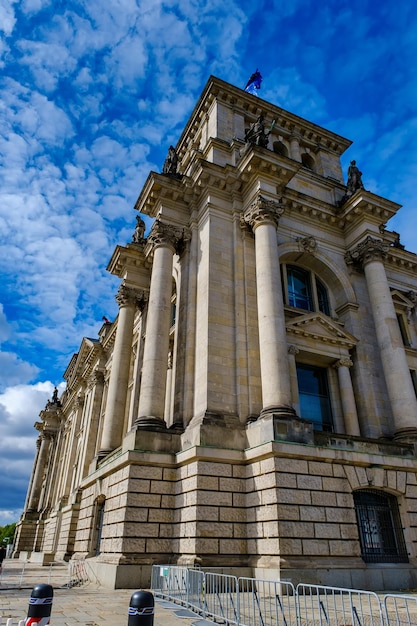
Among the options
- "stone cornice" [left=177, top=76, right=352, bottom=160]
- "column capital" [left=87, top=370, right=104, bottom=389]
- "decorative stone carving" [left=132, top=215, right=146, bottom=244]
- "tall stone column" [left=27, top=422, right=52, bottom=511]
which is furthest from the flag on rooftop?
"tall stone column" [left=27, top=422, right=52, bottom=511]

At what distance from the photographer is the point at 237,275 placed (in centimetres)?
2200

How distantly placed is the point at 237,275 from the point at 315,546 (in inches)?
478

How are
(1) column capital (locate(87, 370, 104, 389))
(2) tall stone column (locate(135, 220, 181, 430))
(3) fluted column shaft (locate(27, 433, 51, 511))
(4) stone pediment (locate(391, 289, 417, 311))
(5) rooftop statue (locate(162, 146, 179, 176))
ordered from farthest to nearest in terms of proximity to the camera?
(3) fluted column shaft (locate(27, 433, 51, 511)) → (1) column capital (locate(87, 370, 104, 389)) → (4) stone pediment (locate(391, 289, 417, 311)) → (5) rooftop statue (locate(162, 146, 179, 176)) → (2) tall stone column (locate(135, 220, 181, 430))

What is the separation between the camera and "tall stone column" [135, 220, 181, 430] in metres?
19.6

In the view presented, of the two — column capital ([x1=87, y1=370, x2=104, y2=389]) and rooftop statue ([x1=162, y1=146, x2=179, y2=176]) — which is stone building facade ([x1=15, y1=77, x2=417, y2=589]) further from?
column capital ([x1=87, y1=370, x2=104, y2=389])

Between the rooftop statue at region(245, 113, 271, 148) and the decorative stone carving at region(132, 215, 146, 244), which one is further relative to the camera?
the decorative stone carving at region(132, 215, 146, 244)

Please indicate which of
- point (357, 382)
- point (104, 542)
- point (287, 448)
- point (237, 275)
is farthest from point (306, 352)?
point (104, 542)

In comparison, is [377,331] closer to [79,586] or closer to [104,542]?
[104,542]

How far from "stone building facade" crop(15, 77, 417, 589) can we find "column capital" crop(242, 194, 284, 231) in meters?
0.10

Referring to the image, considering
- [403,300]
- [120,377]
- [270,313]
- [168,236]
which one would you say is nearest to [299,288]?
[270,313]

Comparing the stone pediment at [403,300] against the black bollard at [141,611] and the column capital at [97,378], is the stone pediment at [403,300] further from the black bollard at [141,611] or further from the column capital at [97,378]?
the column capital at [97,378]

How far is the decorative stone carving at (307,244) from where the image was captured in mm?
25594

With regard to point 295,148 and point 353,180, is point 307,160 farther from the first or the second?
point 353,180


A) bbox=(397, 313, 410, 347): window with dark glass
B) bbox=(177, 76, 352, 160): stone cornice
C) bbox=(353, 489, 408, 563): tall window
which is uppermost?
bbox=(177, 76, 352, 160): stone cornice
